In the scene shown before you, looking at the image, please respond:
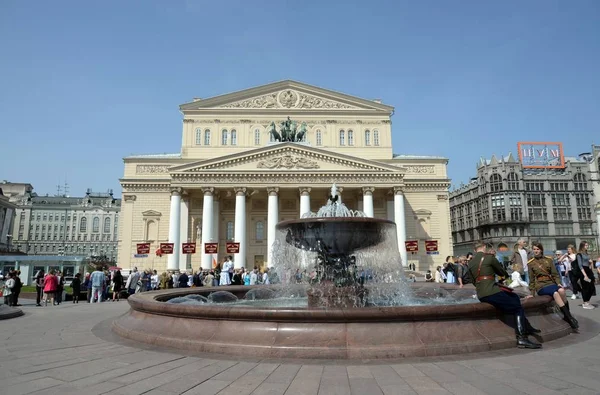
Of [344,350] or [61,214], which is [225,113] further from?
[61,214]

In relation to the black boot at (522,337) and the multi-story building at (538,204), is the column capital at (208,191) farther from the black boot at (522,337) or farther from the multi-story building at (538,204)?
the multi-story building at (538,204)

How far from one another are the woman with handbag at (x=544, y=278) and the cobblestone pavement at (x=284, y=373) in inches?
43.6

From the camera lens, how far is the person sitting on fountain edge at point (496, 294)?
5590mm

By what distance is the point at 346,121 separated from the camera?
44.6m

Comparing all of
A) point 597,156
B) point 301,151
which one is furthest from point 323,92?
point 597,156

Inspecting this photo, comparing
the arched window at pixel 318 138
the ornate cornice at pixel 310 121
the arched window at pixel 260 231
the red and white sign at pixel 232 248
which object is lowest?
the red and white sign at pixel 232 248

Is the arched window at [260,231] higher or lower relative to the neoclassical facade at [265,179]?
lower

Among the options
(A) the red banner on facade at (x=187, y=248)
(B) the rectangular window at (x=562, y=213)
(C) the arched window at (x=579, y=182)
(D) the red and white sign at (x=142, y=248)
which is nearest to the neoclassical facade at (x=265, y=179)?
(A) the red banner on facade at (x=187, y=248)

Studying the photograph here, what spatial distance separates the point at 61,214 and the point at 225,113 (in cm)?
7908

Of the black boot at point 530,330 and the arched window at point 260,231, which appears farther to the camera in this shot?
the arched window at point 260,231

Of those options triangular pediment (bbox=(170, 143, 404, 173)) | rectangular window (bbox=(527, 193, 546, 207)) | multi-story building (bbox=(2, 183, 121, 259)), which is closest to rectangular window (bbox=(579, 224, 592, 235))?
rectangular window (bbox=(527, 193, 546, 207))

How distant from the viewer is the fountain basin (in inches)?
203

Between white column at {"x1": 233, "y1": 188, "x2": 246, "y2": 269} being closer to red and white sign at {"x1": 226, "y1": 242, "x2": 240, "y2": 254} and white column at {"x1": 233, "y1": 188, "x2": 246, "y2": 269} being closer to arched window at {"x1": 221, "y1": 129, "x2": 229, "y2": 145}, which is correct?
red and white sign at {"x1": 226, "y1": 242, "x2": 240, "y2": 254}

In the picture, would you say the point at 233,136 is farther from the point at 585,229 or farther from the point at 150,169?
the point at 585,229
